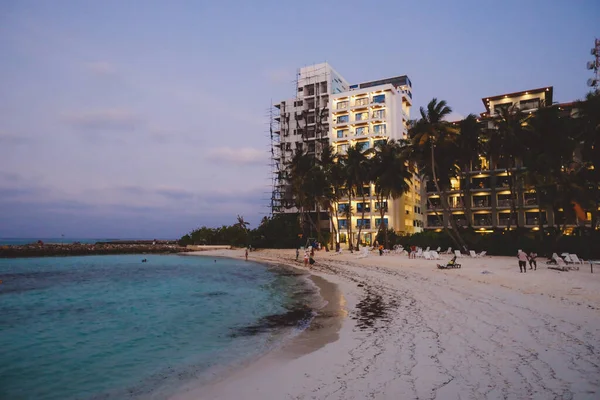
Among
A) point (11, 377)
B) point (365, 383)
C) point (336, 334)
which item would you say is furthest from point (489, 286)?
point (11, 377)

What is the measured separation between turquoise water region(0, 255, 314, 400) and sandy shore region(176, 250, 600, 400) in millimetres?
2215

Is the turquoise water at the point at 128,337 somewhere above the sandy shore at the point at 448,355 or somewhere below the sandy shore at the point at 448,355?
below

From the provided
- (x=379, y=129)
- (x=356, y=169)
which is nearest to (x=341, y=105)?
(x=379, y=129)

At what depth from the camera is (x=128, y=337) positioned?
14688 mm

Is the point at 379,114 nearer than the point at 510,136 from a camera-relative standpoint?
No

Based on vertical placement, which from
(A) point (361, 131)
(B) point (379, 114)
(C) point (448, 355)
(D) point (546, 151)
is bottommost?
(C) point (448, 355)

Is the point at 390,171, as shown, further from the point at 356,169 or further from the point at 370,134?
the point at 370,134

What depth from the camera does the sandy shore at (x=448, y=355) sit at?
690 cm

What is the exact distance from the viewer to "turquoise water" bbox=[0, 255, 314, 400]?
9891 mm

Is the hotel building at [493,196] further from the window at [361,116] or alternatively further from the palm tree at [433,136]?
the window at [361,116]

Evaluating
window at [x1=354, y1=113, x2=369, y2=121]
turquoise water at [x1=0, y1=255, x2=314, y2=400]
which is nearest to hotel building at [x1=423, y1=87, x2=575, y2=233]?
window at [x1=354, y1=113, x2=369, y2=121]

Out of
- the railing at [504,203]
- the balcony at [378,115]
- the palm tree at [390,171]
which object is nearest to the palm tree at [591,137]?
the railing at [504,203]

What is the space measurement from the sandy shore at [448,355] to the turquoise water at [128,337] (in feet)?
7.27

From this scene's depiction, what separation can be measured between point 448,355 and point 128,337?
12162 millimetres
